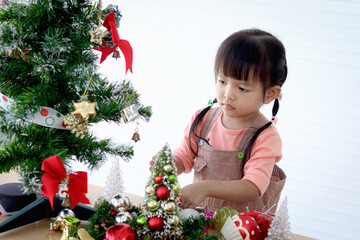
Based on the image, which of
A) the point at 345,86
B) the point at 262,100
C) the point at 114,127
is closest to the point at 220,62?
the point at 262,100

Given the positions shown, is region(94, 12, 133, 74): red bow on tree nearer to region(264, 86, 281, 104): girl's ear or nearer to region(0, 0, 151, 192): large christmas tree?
region(0, 0, 151, 192): large christmas tree

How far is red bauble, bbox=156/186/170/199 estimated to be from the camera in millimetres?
622

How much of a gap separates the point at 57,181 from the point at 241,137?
19.2 inches

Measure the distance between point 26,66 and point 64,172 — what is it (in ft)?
0.76

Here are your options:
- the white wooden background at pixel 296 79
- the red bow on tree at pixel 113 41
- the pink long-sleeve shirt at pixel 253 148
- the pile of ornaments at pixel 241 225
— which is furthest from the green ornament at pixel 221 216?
the white wooden background at pixel 296 79

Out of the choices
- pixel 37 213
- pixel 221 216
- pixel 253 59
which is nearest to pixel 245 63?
pixel 253 59

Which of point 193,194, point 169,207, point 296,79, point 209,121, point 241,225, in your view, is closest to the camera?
point 169,207

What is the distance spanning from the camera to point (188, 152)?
1.09 meters

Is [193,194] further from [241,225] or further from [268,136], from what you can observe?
[268,136]

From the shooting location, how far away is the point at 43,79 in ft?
2.52

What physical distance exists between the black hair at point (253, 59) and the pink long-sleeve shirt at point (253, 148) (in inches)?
1.0

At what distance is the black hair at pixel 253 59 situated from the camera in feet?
3.00

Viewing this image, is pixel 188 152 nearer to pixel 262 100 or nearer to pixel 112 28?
pixel 262 100

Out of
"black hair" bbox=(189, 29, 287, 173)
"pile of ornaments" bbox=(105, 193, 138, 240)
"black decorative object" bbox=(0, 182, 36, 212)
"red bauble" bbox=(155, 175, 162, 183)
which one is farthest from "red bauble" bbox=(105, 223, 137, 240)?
"black hair" bbox=(189, 29, 287, 173)
